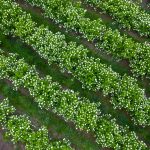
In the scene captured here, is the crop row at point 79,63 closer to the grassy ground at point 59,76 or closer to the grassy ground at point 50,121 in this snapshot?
the grassy ground at point 59,76

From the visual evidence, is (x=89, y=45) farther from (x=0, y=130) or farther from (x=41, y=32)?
(x=0, y=130)

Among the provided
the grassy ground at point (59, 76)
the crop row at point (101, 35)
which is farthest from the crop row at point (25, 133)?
the crop row at point (101, 35)

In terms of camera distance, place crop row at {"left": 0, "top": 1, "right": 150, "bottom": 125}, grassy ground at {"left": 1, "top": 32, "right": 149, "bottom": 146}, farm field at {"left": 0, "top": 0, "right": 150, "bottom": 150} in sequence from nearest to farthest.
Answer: farm field at {"left": 0, "top": 0, "right": 150, "bottom": 150}
crop row at {"left": 0, "top": 1, "right": 150, "bottom": 125}
grassy ground at {"left": 1, "top": 32, "right": 149, "bottom": 146}

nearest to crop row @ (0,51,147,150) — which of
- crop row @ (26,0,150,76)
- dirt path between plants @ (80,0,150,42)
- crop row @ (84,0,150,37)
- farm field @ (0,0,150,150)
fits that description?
farm field @ (0,0,150,150)

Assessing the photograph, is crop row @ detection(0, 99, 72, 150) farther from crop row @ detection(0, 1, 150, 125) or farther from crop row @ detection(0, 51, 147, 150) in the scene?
crop row @ detection(0, 1, 150, 125)

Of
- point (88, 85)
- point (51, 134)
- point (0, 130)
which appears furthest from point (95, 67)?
point (0, 130)

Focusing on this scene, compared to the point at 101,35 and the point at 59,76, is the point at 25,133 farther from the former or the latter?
the point at 101,35

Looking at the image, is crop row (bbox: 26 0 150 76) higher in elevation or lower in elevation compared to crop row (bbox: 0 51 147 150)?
higher
